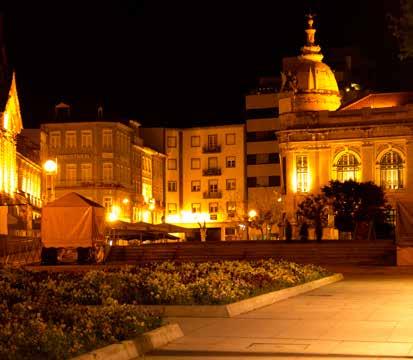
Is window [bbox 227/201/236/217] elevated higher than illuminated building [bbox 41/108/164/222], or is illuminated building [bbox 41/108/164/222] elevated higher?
illuminated building [bbox 41/108/164/222]

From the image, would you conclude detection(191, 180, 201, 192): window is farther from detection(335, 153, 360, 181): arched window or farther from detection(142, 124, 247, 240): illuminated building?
detection(335, 153, 360, 181): arched window

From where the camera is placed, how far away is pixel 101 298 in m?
19.3

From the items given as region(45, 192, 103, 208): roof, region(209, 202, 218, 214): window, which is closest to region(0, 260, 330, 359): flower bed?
region(45, 192, 103, 208): roof

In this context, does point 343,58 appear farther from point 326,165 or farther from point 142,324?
point 142,324

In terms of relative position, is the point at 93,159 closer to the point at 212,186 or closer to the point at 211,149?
the point at 211,149

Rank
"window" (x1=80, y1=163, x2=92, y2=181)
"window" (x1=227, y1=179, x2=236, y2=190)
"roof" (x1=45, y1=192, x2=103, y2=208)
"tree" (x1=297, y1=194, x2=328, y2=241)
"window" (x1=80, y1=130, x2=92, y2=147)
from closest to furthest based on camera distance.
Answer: "roof" (x1=45, y1=192, x2=103, y2=208) → "tree" (x1=297, y1=194, x2=328, y2=241) → "window" (x1=80, y1=163, x2=92, y2=181) → "window" (x1=80, y1=130, x2=92, y2=147) → "window" (x1=227, y1=179, x2=236, y2=190)

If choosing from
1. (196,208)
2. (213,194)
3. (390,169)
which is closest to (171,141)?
(213,194)

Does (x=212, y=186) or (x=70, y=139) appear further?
(x=212, y=186)

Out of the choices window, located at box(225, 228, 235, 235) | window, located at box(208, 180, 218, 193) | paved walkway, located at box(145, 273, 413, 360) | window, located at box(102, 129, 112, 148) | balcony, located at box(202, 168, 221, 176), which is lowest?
paved walkway, located at box(145, 273, 413, 360)

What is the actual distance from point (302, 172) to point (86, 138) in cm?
2590

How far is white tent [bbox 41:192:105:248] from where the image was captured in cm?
4334

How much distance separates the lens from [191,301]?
19984 millimetres

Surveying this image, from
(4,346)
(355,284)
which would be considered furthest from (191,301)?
(355,284)

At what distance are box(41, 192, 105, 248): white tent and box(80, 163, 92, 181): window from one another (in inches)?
2425
